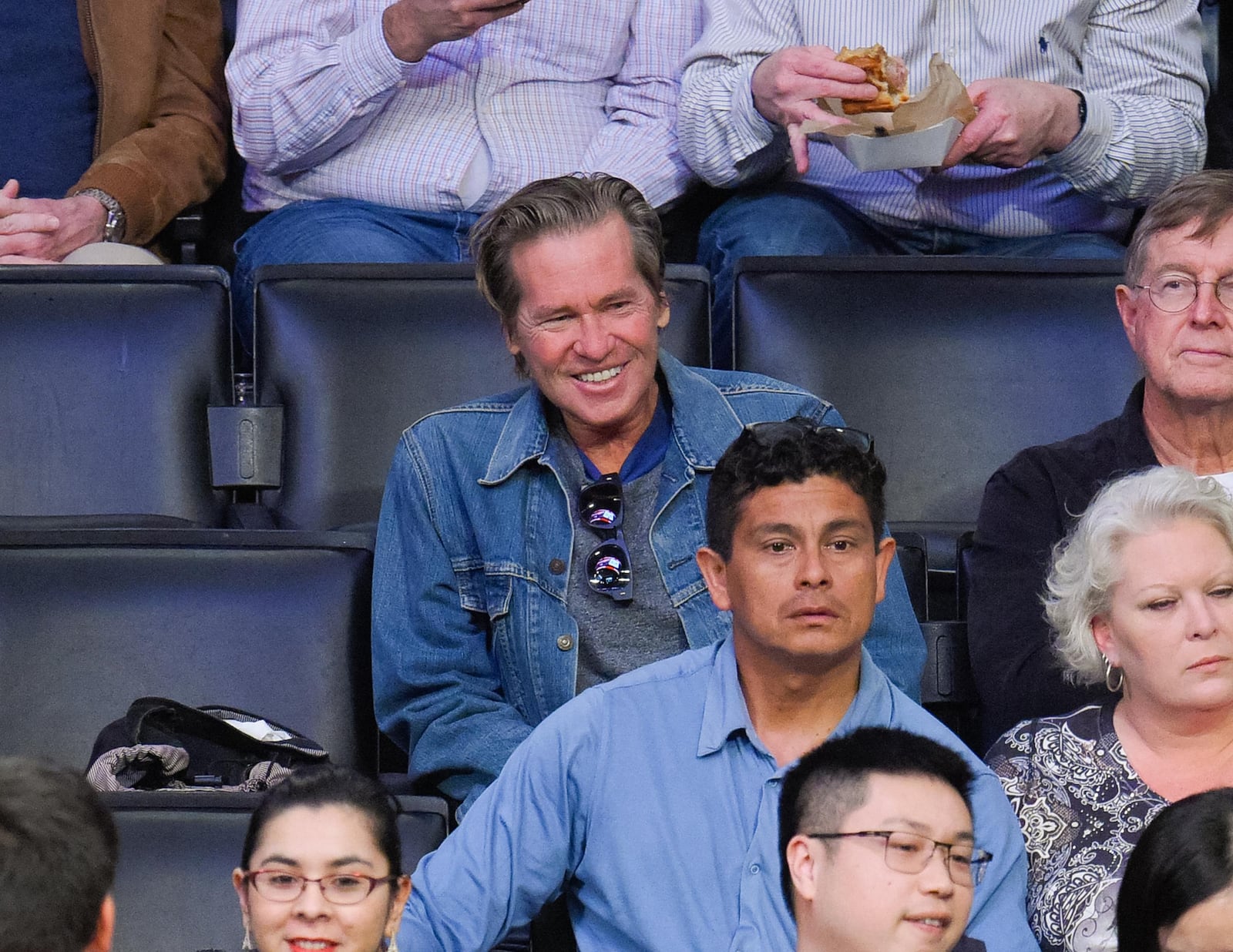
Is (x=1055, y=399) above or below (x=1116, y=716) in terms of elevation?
above

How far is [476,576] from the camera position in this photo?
75.2 inches

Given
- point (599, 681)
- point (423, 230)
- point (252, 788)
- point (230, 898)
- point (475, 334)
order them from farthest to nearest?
point (423, 230)
point (475, 334)
point (599, 681)
point (252, 788)
point (230, 898)

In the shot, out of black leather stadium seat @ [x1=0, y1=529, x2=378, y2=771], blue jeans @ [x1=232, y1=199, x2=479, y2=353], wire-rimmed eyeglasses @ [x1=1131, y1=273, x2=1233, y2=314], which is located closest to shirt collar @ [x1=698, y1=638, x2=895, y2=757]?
black leather stadium seat @ [x1=0, y1=529, x2=378, y2=771]

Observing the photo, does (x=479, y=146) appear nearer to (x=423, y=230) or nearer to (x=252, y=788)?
(x=423, y=230)

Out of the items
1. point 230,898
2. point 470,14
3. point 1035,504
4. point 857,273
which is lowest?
point 230,898

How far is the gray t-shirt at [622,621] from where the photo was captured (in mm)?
1865

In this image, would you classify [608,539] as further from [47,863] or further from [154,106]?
[154,106]

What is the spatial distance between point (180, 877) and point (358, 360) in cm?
86

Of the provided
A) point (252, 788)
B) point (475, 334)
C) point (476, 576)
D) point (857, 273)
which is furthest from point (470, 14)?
point (252, 788)

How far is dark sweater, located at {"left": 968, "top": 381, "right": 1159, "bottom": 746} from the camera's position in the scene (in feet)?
5.94

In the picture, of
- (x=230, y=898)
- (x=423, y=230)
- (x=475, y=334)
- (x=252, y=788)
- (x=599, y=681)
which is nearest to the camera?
(x=230, y=898)

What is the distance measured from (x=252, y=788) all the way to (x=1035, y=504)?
34.3 inches

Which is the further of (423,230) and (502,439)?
(423,230)

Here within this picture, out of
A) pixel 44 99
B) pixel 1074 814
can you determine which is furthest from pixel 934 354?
pixel 44 99
